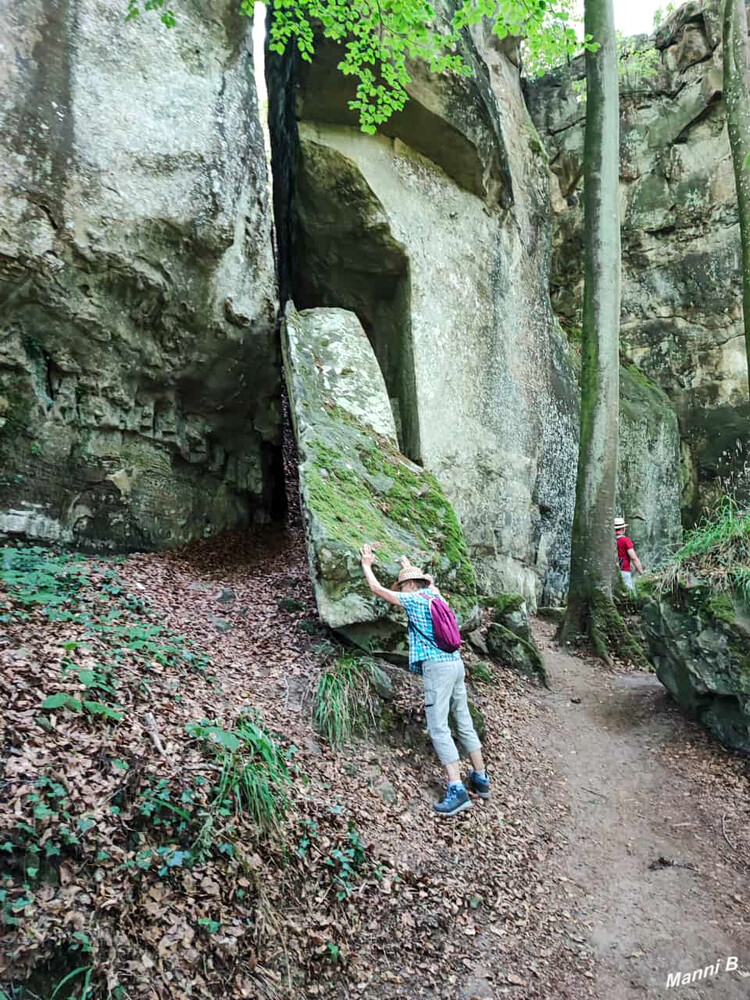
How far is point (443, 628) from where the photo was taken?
5.04 m

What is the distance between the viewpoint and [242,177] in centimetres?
912

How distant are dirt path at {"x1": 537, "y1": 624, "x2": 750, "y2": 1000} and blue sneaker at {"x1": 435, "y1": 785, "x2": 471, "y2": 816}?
892mm

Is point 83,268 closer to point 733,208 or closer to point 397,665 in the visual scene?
point 397,665

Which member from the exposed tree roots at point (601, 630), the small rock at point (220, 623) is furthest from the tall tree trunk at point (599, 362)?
the small rock at point (220, 623)

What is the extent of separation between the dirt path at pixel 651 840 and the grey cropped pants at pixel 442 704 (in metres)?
1.15

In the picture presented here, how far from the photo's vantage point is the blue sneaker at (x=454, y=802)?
15.7 ft

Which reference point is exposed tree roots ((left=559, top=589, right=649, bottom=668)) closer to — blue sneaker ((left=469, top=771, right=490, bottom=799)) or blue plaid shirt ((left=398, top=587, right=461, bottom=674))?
blue sneaker ((left=469, top=771, right=490, bottom=799))

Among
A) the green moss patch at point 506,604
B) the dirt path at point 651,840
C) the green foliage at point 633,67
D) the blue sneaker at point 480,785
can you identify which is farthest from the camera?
the green foliage at point 633,67

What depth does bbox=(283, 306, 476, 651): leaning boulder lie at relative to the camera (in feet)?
19.4

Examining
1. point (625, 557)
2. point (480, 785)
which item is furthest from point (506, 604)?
point (625, 557)

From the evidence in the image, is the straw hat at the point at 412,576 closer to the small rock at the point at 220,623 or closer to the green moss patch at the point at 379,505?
the green moss patch at the point at 379,505

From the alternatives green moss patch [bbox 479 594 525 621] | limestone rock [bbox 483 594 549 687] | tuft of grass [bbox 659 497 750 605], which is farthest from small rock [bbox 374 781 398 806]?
green moss patch [bbox 479 594 525 621]

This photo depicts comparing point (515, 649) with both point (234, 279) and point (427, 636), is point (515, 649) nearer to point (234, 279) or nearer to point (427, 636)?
point (427, 636)

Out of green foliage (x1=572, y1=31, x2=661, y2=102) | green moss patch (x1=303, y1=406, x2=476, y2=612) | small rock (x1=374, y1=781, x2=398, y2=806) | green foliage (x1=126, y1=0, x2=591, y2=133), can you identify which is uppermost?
green foliage (x1=572, y1=31, x2=661, y2=102)
